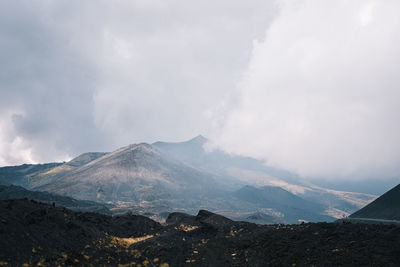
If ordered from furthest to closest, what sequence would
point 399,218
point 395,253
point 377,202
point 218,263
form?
point 377,202 → point 399,218 → point 218,263 → point 395,253

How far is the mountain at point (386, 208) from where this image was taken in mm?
111125

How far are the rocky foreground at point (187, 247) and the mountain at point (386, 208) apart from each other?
8398cm

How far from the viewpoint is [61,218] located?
47.0 meters

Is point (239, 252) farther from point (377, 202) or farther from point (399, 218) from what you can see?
point (377, 202)

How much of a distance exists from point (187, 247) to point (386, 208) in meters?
115

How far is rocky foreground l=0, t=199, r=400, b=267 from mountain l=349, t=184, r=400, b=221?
8398 cm

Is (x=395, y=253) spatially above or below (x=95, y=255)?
above

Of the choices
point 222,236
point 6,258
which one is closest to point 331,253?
point 222,236

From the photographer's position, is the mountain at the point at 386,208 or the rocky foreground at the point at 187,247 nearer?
the rocky foreground at the point at 187,247

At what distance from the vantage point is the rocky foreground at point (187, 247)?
106 feet

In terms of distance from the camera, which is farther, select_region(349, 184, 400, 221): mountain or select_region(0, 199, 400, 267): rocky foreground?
select_region(349, 184, 400, 221): mountain

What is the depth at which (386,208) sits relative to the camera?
396ft

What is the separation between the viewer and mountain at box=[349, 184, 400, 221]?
111125 mm

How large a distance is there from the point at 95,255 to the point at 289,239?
3041 centimetres
